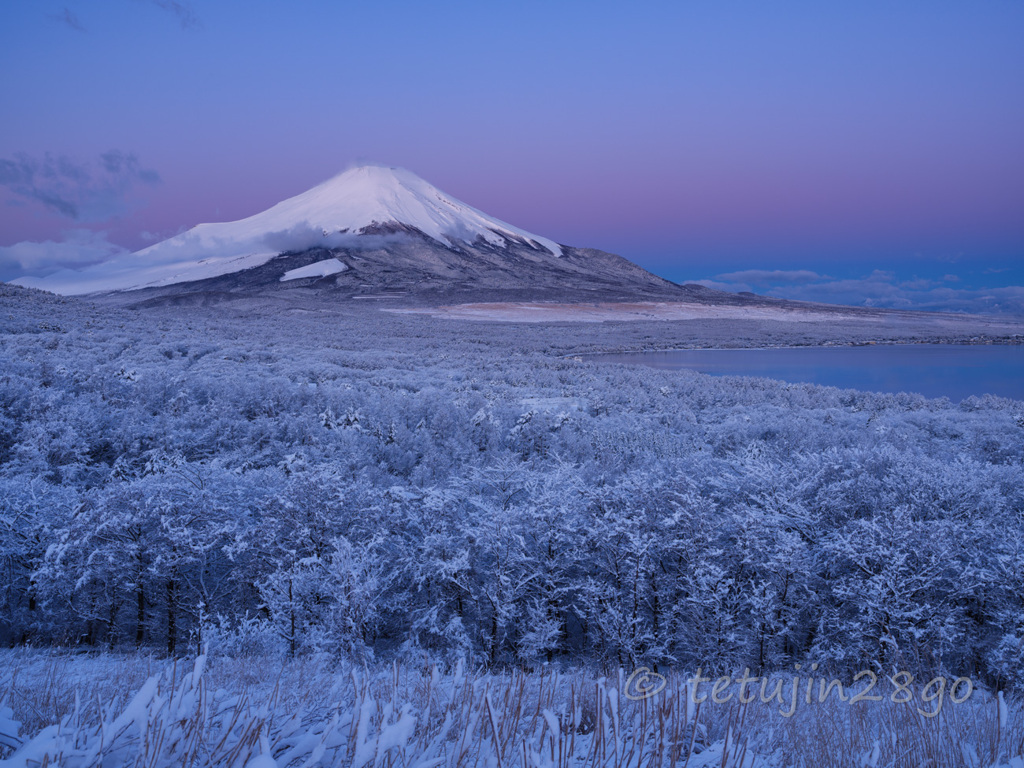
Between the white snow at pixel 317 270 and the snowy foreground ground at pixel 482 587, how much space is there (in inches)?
3723

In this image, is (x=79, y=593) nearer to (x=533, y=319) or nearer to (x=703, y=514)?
(x=703, y=514)

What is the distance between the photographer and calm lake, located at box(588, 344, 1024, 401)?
25.7 metres

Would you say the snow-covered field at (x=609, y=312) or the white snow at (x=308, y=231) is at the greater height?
the white snow at (x=308, y=231)

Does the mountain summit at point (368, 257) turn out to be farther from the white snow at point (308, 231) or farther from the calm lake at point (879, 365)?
the calm lake at point (879, 365)

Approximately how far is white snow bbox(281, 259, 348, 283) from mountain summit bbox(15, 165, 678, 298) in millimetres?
183

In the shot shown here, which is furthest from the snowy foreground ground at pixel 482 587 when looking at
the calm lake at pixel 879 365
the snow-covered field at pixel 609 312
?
the snow-covered field at pixel 609 312

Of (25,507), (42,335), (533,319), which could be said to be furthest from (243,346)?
(533,319)

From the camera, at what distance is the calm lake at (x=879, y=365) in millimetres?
25734

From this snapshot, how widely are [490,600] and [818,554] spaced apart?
4607 mm

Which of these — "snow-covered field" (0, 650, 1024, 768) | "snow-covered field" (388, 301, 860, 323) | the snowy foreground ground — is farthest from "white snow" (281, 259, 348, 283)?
"snow-covered field" (0, 650, 1024, 768)

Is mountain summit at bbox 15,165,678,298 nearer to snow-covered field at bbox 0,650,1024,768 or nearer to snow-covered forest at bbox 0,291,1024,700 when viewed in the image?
snow-covered forest at bbox 0,291,1024,700

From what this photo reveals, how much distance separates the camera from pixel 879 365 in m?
33.4

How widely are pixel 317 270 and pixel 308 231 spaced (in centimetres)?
3075

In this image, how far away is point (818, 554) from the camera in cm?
772
